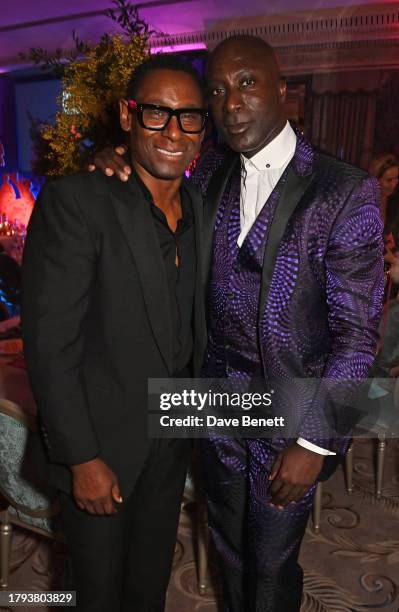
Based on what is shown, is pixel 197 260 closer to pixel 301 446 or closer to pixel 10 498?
pixel 301 446

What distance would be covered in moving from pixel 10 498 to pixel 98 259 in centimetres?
124

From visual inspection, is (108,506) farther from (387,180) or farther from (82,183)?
(387,180)

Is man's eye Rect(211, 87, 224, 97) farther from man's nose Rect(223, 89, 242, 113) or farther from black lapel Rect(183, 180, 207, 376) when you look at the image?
black lapel Rect(183, 180, 207, 376)

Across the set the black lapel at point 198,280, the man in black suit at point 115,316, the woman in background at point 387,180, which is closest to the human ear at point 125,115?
the man in black suit at point 115,316

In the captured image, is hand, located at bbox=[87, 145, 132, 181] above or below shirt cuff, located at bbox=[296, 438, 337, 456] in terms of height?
Result: above

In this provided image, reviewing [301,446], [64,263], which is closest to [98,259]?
[64,263]

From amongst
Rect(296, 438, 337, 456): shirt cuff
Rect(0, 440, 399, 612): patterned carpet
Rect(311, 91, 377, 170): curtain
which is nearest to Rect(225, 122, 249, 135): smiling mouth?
Rect(296, 438, 337, 456): shirt cuff

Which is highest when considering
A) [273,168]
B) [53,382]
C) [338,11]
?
[338,11]

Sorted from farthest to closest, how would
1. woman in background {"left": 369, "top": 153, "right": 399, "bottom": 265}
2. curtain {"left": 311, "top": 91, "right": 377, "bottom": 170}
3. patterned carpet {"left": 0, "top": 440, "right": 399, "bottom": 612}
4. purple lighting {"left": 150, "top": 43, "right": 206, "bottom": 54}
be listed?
purple lighting {"left": 150, "top": 43, "right": 206, "bottom": 54} < curtain {"left": 311, "top": 91, "right": 377, "bottom": 170} < woman in background {"left": 369, "top": 153, "right": 399, "bottom": 265} < patterned carpet {"left": 0, "top": 440, "right": 399, "bottom": 612}

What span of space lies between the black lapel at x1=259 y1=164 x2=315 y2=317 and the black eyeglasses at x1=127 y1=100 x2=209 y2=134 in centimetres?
32

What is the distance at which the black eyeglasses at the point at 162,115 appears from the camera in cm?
152

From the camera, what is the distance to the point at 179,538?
2.80m

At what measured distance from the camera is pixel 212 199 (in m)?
1.78

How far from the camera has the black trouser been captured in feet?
5.13
